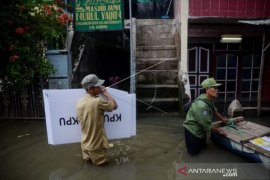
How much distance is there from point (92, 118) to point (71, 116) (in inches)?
23.7

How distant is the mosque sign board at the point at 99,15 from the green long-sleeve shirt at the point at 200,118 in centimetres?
400

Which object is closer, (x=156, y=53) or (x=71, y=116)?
(x=71, y=116)

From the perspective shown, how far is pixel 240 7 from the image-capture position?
9258 mm

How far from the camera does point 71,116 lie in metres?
5.28

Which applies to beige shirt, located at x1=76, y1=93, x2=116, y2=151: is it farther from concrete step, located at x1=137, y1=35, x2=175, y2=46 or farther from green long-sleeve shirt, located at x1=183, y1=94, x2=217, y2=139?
concrete step, located at x1=137, y1=35, x2=175, y2=46

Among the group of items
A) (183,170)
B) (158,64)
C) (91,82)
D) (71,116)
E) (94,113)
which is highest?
(158,64)

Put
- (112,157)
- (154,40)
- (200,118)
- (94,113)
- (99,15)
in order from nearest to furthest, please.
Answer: (94,113), (200,118), (112,157), (99,15), (154,40)

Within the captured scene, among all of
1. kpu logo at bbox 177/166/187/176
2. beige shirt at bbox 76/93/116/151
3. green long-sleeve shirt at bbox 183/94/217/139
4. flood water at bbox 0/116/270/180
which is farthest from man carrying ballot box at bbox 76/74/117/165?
green long-sleeve shirt at bbox 183/94/217/139

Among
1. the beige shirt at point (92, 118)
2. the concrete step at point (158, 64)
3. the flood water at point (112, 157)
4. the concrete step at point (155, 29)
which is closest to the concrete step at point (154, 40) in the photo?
the concrete step at point (155, 29)

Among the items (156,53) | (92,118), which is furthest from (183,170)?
(156,53)

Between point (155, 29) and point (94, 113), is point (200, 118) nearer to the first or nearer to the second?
point (94, 113)

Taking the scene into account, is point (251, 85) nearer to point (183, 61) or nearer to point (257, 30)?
point (257, 30)

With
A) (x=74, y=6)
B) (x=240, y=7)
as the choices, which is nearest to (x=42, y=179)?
(x=74, y=6)

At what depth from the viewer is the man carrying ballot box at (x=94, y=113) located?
4863 millimetres
